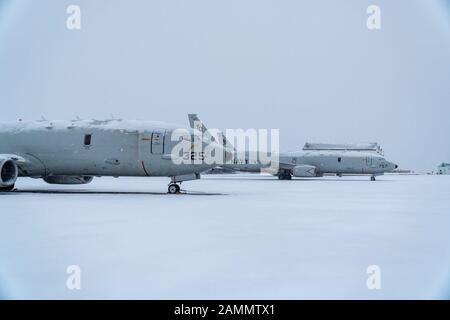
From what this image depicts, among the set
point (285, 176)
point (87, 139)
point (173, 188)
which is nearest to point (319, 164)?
point (285, 176)

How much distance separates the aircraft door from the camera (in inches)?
733

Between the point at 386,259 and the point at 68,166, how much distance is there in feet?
53.1

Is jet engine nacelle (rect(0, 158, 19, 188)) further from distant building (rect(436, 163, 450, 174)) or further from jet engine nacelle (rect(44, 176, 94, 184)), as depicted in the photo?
distant building (rect(436, 163, 450, 174))

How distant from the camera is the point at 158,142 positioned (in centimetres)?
1869

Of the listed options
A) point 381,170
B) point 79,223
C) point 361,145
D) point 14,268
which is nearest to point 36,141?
point 79,223

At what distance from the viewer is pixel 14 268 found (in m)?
5.11

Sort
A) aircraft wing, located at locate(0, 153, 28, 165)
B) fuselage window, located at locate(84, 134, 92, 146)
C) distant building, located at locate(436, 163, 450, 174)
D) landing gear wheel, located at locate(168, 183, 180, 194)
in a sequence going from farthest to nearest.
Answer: distant building, located at locate(436, 163, 450, 174)
landing gear wheel, located at locate(168, 183, 180, 194)
fuselage window, located at locate(84, 134, 92, 146)
aircraft wing, located at locate(0, 153, 28, 165)

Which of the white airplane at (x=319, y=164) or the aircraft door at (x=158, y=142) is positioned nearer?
the aircraft door at (x=158, y=142)

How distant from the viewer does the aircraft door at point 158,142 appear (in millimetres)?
18609

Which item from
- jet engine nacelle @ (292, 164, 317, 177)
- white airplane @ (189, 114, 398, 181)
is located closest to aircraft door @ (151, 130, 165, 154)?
white airplane @ (189, 114, 398, 181)

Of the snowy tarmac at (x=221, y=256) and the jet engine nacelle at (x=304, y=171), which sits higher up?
the snowy tarmac at (x=221, y=256)

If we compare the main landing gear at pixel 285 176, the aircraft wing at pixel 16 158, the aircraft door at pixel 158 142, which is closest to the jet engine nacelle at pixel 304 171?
the main landing gear at pixel 285 176

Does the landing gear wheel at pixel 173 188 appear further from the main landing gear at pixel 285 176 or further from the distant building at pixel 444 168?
the distant building at pixel 444 168
